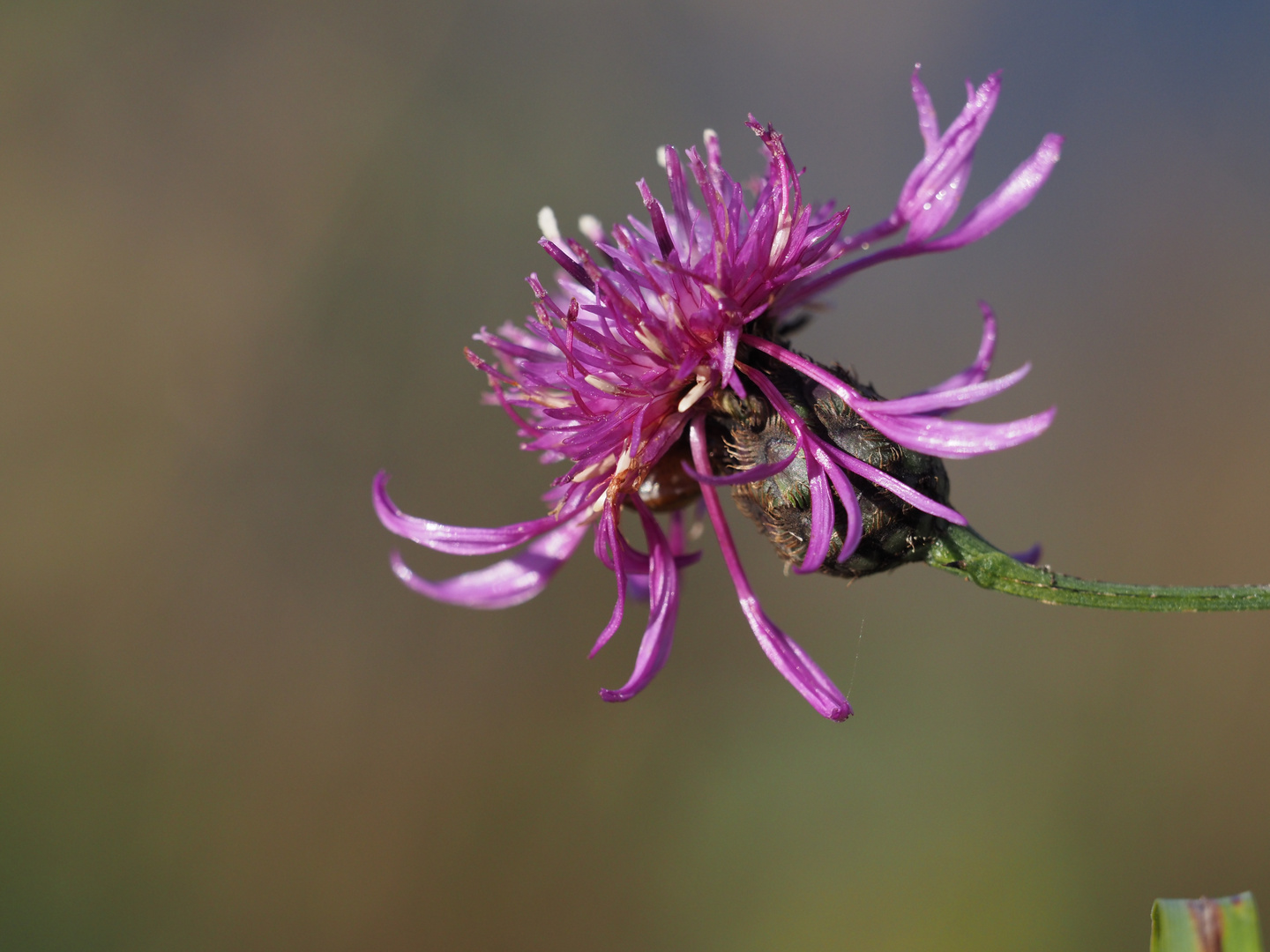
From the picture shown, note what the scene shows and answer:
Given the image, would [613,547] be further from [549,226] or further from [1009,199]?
[1009,199]

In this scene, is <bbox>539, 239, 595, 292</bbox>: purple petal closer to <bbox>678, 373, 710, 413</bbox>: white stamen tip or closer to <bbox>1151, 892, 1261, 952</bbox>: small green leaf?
<bbox>678, 373, 710, 413</bbox>: white stamen tip

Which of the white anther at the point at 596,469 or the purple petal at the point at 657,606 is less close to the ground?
the white anther at the point at 596,469

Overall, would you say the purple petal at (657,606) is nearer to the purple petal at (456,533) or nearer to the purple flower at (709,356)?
the purple flower at (709,356)

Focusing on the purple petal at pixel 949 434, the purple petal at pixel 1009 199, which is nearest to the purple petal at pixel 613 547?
the purple petal at pixel 949 434

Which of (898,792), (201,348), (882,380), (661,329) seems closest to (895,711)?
(898,792)

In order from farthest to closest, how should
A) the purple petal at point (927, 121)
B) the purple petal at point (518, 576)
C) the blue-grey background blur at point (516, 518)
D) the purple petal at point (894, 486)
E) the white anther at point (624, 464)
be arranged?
1. the blue-grey background blur at point (516, 518)
2. the purple petal at point (518, 576)
3. the purple petal at point (927, 121)
4. the white anther at point (624, 464)
5. the purple petal at point (894, 486)

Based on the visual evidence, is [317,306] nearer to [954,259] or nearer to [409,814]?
[409,814]

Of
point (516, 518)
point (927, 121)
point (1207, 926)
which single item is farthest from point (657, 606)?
point (516, 518)
